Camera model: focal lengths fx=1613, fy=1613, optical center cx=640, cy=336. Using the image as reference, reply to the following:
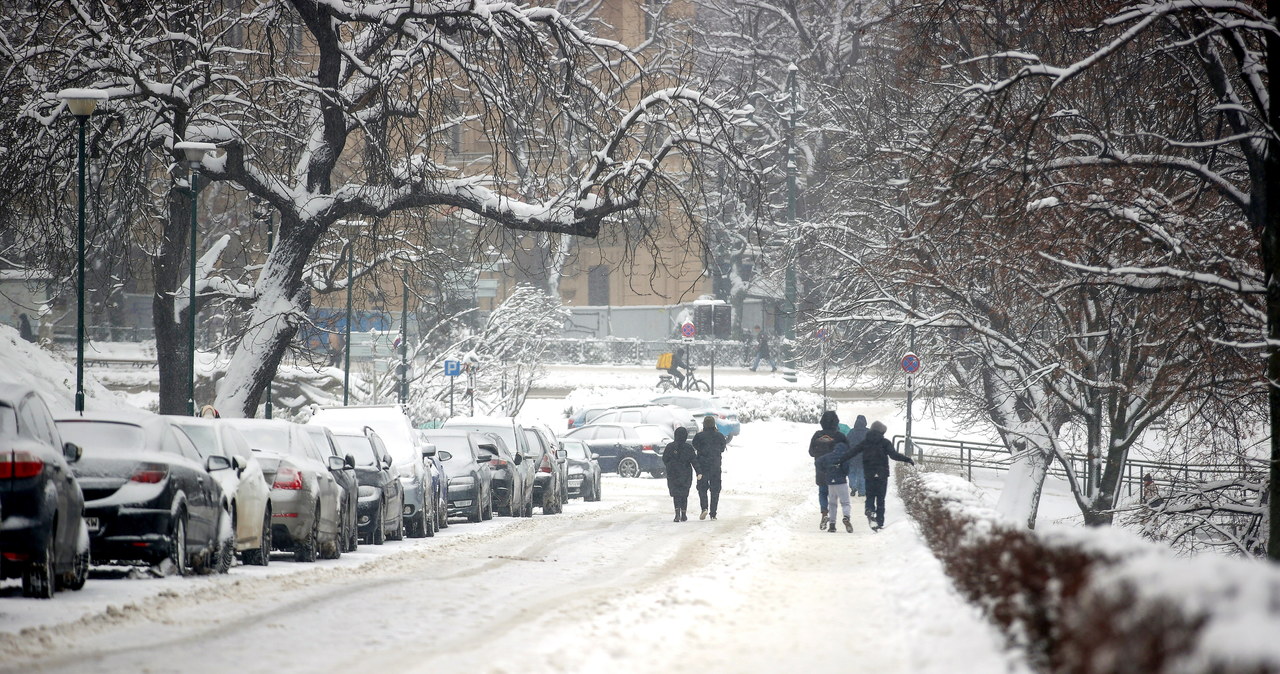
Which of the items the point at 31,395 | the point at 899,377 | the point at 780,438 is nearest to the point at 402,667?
the point at 31,395

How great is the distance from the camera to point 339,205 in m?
24.9

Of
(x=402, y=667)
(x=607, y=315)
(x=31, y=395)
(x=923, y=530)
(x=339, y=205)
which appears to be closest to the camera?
(x=402, y=667)

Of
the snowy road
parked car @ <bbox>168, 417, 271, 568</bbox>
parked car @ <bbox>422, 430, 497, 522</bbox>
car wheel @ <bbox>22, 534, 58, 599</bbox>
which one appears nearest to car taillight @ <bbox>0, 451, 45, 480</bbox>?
car wheel @ <bbox>22, 534, 58, 599</bbox>

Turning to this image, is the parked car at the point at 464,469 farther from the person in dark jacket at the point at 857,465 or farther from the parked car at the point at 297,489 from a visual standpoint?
the person in dark jacket at the point at 857,465

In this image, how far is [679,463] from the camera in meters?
26.1

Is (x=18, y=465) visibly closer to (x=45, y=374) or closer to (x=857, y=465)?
(x=857, y=465)

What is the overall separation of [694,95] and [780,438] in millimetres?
31756

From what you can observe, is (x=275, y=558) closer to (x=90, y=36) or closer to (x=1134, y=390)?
(x=90, y=36)

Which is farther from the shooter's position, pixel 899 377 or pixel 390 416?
pixel 899 377

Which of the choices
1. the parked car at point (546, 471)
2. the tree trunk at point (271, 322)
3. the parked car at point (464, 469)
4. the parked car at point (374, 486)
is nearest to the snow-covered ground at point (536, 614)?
the parked car at point (374, 486)

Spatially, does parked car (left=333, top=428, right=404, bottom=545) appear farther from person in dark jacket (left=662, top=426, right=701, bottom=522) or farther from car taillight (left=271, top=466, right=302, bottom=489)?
person in dark jacket (left=662, top=426, right=701, bottom=522)

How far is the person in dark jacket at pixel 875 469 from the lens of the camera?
22433mm

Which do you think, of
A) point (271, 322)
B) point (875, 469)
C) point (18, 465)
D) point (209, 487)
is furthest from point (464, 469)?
point (18, 465)

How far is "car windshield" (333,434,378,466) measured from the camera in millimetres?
21025
